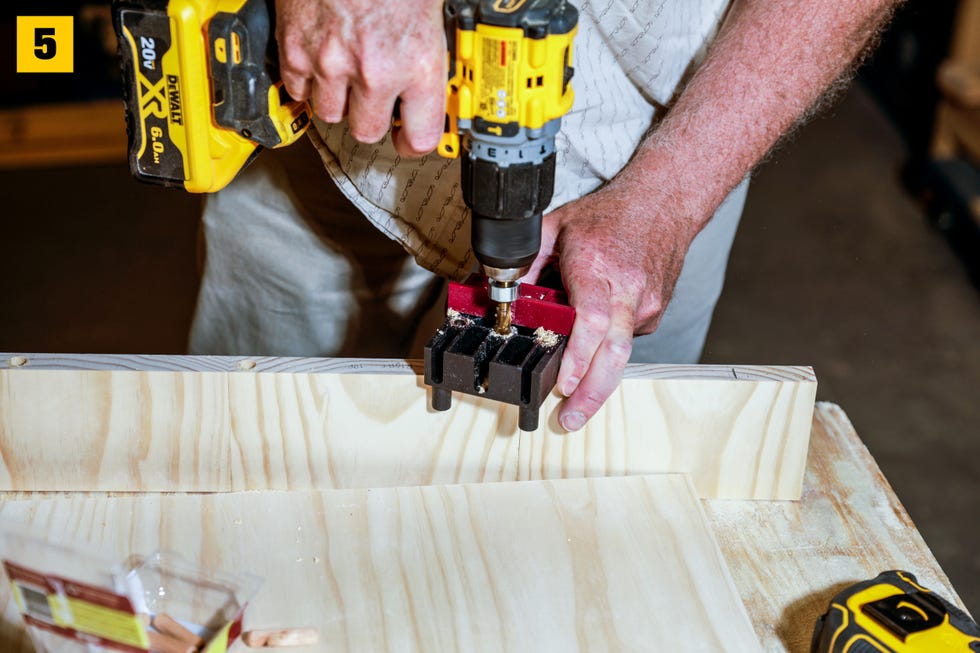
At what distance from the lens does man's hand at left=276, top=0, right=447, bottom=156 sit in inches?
38.7

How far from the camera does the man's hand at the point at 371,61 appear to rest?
0.98 m

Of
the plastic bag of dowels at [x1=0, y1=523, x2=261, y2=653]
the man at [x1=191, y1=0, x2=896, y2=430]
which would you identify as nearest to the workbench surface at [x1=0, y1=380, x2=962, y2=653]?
the plastic bag of dowels at [x1=0, y1=523, x2=261, y2=653]

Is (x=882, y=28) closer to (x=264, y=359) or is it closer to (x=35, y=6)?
(x=264, y=359)

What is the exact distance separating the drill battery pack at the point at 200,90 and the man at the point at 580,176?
4 cm

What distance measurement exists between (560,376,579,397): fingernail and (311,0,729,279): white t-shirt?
37cm

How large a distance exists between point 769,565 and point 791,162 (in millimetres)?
3153

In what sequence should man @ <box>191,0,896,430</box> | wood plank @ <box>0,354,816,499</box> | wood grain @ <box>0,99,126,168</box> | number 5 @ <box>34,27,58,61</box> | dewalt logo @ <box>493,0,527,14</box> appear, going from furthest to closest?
wood grain @ <box>0,99,126,168</box>, number 5 @ <box>34,27,58,61</box>, wood plank @ <box>0,354,816,499</box>, man @ <box>191,0,896,430</box>, dewalt logo @ <box>493,0,527,14</box>

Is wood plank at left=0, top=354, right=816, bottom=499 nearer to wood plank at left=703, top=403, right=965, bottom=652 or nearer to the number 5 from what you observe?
wood plank at left=703, top=403, right=965, bottom=652

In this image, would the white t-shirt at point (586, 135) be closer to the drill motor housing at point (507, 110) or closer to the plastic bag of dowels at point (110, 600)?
the drill motor housing at point (507, 110)

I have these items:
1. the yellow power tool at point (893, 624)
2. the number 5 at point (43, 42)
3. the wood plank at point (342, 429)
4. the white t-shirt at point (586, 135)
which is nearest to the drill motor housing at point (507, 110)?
the wood plank at point (342, 429)

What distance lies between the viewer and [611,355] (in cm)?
109

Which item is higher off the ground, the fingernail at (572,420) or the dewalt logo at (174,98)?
the dewalt logo at (174,98)

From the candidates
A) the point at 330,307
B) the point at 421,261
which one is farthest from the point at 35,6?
the point at 421,261

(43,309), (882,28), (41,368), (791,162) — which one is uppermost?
(882,28)
